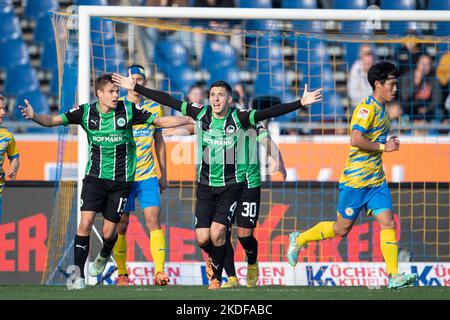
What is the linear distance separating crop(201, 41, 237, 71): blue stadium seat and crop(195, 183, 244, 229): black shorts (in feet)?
17.7

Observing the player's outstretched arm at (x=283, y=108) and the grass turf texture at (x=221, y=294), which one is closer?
the grass turf texture at (x=221, y=294)

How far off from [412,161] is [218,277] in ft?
13.2

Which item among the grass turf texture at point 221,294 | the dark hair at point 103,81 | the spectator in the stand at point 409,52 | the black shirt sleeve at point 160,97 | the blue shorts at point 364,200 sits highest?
the spectator in the stand at point 409,52

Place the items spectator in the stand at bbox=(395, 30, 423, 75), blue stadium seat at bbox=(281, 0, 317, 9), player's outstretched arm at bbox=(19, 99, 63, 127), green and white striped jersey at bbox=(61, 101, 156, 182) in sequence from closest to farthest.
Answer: player's outstretched arm at bbox=(19, 99, 63, 127) → green and white striped jersey at bbox=(61, 101, 156, 182) → spectator in the stand at bbox=(395, 30, 423, 75) → blue stadium seat at bbox=(281, 0, 317, 9)

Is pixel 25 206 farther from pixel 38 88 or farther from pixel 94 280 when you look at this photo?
pixel 38 88

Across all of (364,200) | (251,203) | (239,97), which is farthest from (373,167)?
(239,97)

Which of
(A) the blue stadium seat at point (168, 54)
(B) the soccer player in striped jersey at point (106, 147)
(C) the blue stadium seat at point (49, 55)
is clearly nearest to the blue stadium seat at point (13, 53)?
(C) the blue stadium seat at point (49, 55)

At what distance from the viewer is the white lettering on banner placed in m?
11.8

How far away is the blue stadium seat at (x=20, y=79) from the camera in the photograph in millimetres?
15711

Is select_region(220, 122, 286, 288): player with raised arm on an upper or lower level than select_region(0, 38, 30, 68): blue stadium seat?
lower

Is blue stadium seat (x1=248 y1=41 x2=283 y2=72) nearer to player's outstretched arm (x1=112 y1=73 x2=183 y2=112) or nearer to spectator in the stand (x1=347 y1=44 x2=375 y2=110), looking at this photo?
spectator in the stand (x1=347 y1=44 x2=375 y2=110)

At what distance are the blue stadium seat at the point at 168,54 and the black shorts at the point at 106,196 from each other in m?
5.38

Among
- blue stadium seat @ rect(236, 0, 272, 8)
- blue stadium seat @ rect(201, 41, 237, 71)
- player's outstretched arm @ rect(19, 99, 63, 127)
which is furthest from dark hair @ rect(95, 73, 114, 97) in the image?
blue stadium seat @ rect(236, 0, 272, 8)

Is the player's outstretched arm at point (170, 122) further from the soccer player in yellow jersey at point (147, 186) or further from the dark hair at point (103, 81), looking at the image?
the soccer player in yellow jersey at point (147, 186)
